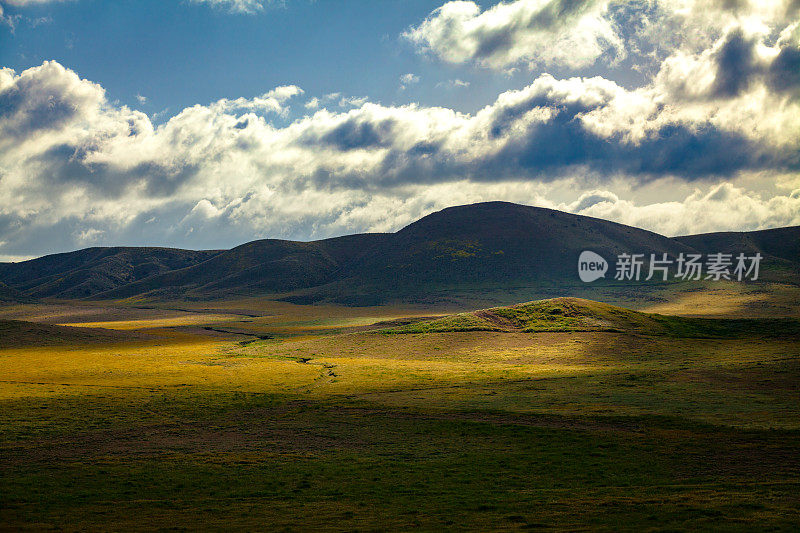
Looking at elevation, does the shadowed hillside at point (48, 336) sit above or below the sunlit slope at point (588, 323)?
below

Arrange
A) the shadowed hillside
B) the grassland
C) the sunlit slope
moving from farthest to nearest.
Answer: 1. the shadowed hillside
2. the sunlit slope
3. the grassland

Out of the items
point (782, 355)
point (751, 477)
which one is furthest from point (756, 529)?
point (782, 355)

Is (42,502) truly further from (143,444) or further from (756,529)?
(756,529)

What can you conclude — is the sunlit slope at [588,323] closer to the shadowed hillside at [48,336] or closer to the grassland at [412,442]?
the grassland at [412,442]

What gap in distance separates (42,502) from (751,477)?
28130mm

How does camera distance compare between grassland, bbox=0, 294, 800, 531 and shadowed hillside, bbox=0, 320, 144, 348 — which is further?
shadowed hillside, bbox=0, 320, 144, 348

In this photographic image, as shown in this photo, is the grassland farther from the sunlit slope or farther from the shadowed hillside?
the shadowed hillside

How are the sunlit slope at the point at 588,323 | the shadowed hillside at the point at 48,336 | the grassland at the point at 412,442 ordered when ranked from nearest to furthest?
the grassland at the point at 412,442, the sunlit slope at the point at 588,323, the shadowed hillside at the point at 48,336

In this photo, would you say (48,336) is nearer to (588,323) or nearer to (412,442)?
(588,323)

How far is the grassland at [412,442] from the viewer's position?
2122 cm

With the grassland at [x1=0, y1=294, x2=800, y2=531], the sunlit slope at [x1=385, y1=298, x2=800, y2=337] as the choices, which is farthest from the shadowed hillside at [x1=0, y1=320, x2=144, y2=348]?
the sunlit slope at [x1=385, y1=298, x2=800, y2=337]

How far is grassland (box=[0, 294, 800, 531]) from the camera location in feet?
69.6

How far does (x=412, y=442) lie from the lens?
Answer: 33125 mm

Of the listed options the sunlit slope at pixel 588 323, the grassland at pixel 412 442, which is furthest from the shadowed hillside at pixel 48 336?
the sunlit slope at pixel 588 323
